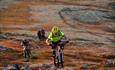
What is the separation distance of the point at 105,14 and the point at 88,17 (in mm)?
3735

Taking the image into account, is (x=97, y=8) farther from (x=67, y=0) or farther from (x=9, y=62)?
(x=9, y=62)

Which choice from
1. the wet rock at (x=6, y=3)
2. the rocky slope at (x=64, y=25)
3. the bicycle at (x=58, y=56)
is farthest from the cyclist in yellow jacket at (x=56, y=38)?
the wet rock at (x=6, y=3)

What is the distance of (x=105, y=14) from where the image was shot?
54.0 meters

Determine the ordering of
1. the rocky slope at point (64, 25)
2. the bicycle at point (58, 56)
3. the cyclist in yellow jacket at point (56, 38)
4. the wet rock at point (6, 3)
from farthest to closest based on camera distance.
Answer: the wet rock at point (6, 3) < the rocky slope at point (64, 25) < the bicycle at point (58, 56) < the cyclist in yellow jacket at point (56, 38)

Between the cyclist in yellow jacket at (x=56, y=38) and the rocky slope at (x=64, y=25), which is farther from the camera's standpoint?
the rocky slope at (x=64, y=25)

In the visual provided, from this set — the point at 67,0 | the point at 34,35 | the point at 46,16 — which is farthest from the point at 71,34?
the point at 67,0

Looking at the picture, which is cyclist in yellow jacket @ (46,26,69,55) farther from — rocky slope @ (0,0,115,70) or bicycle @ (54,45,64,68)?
Result: rocky slope @ (0,0,115,70)

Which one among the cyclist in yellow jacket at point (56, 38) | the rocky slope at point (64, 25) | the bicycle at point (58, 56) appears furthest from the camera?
the rocky slope at point (64, 25)

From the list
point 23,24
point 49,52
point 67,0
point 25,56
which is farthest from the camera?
point 67,0

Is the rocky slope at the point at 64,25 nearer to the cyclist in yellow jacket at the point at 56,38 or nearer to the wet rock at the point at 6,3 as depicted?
the wet rock at the point at 6,3

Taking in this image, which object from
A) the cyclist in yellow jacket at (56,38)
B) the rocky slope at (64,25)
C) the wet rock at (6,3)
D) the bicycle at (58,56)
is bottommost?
the rocky slope at (64,25)

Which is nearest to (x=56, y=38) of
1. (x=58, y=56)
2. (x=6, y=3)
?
(x=58, y=56)

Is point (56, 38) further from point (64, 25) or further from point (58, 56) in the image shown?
point (64, 25)

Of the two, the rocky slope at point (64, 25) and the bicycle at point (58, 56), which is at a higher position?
the bicycle at point (58, 56)
